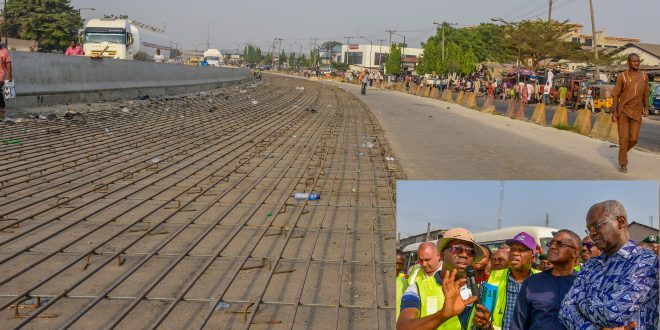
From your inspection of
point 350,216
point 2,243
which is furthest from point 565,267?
point 350,216

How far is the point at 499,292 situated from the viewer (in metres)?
3.16

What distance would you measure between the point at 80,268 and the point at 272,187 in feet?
15.8

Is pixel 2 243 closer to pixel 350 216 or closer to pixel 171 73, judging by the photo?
pixel 350 216

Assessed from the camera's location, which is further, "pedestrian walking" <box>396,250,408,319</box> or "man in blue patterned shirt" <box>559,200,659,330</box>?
"pedestrian walking" <box>396,250,408,319</box>

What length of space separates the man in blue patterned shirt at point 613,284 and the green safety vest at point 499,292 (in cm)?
32

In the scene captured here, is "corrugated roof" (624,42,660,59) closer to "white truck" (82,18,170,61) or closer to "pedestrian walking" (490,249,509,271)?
"white truck" (82,18,170,61)

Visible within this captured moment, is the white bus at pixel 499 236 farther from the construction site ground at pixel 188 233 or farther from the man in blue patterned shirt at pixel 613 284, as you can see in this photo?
the construction site ground at pixel 188 233

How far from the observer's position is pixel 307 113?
2872 cm

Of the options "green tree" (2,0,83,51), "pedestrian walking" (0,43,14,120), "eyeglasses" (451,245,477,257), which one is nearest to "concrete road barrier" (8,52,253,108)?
"pedestrian walking" (0,43,14,120)

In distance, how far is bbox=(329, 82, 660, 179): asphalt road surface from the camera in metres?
12.4

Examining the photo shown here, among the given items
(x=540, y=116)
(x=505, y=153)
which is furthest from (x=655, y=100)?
(x=505, y=153)

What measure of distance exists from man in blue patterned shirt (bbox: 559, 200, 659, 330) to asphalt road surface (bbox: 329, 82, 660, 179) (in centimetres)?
852

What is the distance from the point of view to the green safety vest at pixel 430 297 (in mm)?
2768

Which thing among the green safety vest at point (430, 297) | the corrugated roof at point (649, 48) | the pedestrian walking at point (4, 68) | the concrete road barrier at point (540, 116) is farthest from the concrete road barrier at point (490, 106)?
the green safety vest at point (430, 297)
